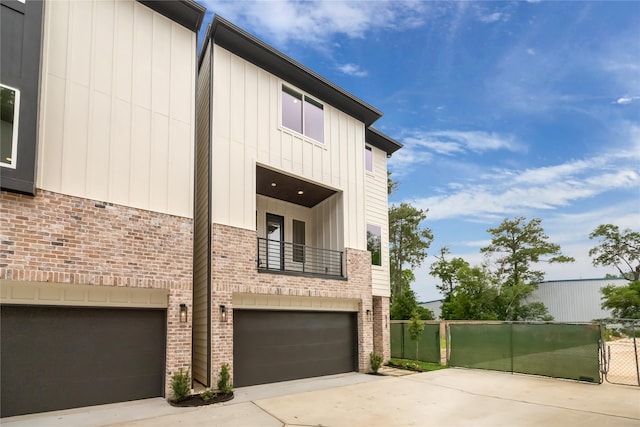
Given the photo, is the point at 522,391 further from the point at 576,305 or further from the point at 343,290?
the point at 576,305

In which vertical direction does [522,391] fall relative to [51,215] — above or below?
below

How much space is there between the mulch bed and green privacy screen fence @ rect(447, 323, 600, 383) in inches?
315

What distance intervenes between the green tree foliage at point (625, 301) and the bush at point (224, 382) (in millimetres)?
27013

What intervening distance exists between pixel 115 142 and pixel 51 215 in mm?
1825

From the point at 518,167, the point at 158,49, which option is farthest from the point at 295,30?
the point at 518,167

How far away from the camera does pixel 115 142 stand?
300 inches

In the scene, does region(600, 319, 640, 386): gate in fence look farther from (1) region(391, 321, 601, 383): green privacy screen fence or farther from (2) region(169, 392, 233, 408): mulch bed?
(2) region(169, 392, 233, 408): mulch bed

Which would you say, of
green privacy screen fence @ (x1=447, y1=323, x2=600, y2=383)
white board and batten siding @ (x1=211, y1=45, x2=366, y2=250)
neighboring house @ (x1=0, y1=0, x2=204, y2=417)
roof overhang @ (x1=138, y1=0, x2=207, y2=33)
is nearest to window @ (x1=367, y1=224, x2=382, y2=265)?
white board and batten siding @ (x1=211, y1=45, x2=366, y2=250)

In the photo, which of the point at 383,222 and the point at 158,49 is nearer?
the point at 158,49

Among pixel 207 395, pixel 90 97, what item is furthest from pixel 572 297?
pixel 90 97

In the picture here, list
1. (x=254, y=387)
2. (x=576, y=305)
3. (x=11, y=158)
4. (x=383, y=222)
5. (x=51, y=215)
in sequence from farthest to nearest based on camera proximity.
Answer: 1. (x=576, y=305)
2. (x=383, y=222)
3. (x=254, y=387)
4. (x=51, y=215)
5. (x=11, y=158)

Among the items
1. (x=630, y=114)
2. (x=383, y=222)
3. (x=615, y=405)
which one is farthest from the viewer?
(x=630, y=114)

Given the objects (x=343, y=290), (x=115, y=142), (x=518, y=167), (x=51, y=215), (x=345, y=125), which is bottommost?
(x=343, y=290)

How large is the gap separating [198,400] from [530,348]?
903cm
